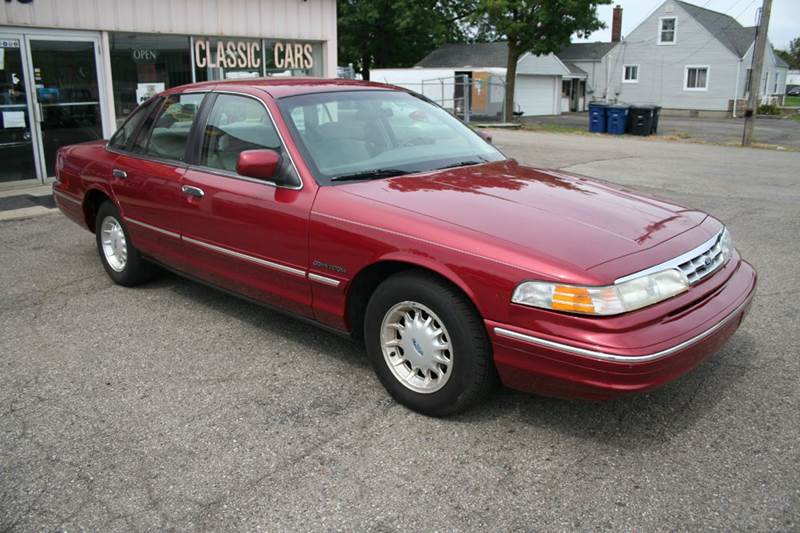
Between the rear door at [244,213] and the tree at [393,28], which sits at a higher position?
the tree at [393,28]

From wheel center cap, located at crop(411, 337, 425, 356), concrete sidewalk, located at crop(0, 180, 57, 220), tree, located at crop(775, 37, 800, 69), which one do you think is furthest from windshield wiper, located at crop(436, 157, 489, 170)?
tree, located at crop(775, 37, 800, 69)

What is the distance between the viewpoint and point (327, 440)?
3352 millimetres

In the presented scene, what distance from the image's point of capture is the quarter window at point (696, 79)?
44.1 m

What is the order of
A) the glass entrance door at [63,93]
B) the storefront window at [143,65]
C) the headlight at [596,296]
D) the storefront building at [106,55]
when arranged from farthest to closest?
the storefront window at [143,65]
the glass entrance door at [63,93]
the storefront building at [106,55]
the headlight at [596,296]

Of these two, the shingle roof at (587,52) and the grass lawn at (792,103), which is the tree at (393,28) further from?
the grass lawn at (792,103)

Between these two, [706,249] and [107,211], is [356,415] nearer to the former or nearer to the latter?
[706,249]

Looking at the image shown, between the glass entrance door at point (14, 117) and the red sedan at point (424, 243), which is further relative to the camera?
the glass entrance door at point (14, 117)

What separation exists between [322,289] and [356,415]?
0.71m

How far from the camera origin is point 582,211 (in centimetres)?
360

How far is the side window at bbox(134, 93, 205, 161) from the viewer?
4.92 m

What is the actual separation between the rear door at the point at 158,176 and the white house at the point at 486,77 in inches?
1214

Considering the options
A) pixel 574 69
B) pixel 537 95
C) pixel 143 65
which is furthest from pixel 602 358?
pixel 574 69

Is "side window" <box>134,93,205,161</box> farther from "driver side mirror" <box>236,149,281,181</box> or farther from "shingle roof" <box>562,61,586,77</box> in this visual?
"shingle roof" <box>562,61,586,77</box>

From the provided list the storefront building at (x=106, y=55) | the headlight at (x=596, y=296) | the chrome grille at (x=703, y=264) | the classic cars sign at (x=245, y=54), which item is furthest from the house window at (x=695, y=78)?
the headlight at (x=596, y=296)
